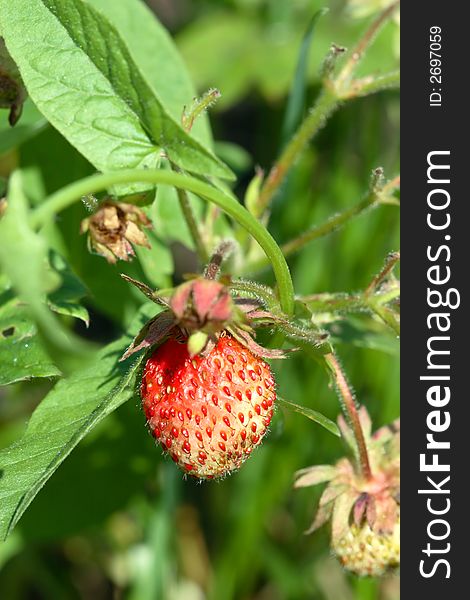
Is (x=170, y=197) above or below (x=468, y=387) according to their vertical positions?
above

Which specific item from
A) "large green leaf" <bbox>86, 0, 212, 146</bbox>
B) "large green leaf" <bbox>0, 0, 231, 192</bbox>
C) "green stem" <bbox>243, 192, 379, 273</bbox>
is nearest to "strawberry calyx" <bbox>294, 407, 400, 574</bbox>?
"green stem" <bbox>243, 192, 379, 273</bbox>

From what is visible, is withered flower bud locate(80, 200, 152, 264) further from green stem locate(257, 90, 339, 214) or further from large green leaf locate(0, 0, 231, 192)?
green stem locate(257, 90, 339, 214)

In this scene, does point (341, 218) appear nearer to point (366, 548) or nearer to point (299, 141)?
point (299, 141)

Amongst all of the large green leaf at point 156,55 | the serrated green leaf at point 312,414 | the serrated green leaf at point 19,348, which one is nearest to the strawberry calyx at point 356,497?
the serrated green leaf at point 312,414

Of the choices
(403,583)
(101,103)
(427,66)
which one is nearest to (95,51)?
(101,103)

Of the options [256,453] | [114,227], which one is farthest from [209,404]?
[256,453]

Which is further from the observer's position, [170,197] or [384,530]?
[170,197]

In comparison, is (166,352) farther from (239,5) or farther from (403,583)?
(239,5)

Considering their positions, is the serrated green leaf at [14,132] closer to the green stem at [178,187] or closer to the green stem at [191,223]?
the green stem at [191,223]
